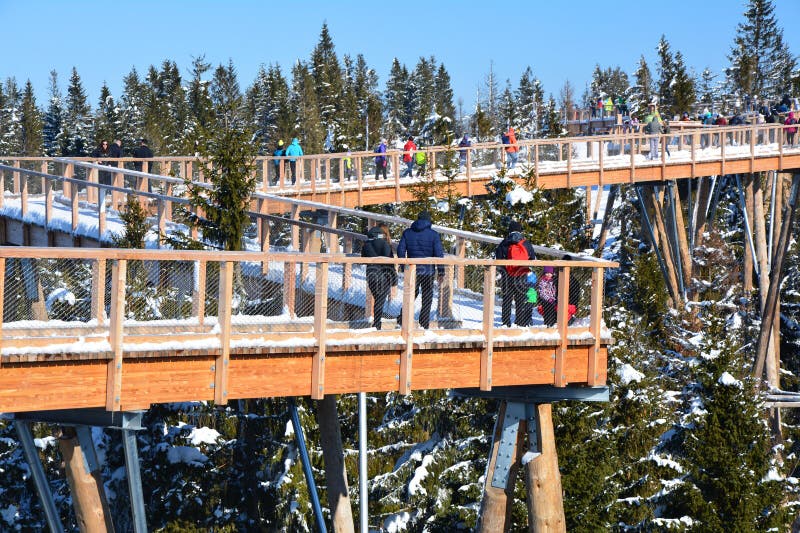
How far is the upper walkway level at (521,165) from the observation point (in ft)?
108

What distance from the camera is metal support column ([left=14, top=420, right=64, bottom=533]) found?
57.6 feet

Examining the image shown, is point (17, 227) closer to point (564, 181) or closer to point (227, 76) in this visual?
point (564, 181)

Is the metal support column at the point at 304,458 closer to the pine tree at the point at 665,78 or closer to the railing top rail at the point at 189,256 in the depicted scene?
the railing top rail at the point at 189,256

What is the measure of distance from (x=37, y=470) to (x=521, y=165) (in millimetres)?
19683

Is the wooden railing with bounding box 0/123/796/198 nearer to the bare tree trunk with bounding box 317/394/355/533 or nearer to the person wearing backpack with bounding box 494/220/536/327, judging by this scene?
the bare tree trunk with bounding box 317/394/355/533

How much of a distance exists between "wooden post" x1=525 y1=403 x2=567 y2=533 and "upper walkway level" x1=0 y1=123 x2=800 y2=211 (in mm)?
14847

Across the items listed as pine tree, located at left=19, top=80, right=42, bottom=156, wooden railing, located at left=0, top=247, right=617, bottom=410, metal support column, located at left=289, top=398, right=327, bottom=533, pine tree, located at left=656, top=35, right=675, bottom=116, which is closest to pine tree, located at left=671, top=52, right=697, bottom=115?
pine tree, located at left=656, top=35, right=675, bottom=116

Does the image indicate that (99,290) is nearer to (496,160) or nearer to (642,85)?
(496,160)

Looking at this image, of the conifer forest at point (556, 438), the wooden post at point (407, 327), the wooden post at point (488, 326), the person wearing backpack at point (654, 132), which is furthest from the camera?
the person wearing backpack at point (654, 132)

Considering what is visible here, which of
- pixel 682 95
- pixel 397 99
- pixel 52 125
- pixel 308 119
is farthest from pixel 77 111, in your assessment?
pixel 682 95

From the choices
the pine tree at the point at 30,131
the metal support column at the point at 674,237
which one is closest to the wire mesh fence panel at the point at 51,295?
the metal support column at the point at 674,237

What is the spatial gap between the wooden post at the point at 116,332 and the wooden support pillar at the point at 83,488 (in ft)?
13.0

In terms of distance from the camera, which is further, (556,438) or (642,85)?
(642,85)

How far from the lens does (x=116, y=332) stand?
500 inches
